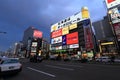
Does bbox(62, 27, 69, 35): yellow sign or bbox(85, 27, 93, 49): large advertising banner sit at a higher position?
bbox(62, 27, 69, 35): yellow sign

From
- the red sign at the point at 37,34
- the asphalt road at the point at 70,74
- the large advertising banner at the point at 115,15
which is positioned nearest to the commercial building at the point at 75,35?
the large advertising banner at the point at 115,15

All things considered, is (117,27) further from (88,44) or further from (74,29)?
(74,29)

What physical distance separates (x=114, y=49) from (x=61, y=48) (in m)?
34.6

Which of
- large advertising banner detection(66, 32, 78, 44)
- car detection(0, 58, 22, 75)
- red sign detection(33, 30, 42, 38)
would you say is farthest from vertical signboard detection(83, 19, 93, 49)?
red sign detection(33, 30, 42, 38)

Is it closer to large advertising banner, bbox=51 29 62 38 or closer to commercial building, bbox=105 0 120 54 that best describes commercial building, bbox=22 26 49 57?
large advertising banner, bbox=51 29 62 38

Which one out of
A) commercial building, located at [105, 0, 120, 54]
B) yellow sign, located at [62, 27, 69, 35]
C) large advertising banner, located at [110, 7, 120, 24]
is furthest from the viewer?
yellow sign, located at [62, 27, 69, 35]

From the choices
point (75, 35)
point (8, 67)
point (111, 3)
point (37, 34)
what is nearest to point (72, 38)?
point (75, 35)

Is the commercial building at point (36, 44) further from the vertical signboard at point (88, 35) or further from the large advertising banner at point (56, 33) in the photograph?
the vertical signboard at point (88, 35)

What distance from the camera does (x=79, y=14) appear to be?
79375 mm

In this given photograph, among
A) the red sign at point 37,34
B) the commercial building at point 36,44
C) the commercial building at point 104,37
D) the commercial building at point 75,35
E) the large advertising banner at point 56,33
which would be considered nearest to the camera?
the commercial building at point 104,37

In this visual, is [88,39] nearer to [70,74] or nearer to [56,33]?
[56,33]

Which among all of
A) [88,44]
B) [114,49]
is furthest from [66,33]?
[114,49]

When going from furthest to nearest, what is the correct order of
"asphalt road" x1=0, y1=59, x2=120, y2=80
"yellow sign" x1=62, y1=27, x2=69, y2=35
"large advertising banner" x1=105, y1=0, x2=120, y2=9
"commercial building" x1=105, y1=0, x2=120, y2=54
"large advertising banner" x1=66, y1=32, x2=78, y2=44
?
"yellow sign" x1=62, y1=27, x2=69, y2=35 → "large advertising banner" x1=66, y1=32, x2=78, y2=44 → "large advertising banner" x1=105, y1=0, x2=120, y2=9 → "commercial building" x1=105, y1=0, x2=120, y2=54 → "asphalt road" x1=0, y1=59, x2=120, y2=80

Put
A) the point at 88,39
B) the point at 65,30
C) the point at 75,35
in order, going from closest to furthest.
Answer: the point at 88,39 < the point at 75,35 < the point at 65,30
